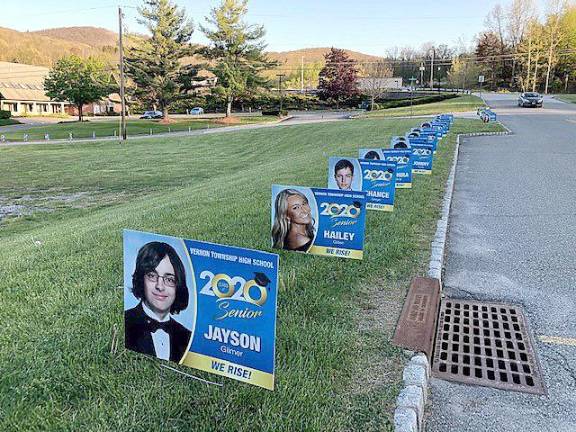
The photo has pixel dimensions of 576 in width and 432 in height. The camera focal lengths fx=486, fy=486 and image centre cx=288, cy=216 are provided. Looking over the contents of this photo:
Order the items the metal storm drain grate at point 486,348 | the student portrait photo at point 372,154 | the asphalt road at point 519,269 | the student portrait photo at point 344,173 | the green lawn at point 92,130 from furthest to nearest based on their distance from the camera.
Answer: the green lawn at point 92,130, the student portrait photo at point 372,154, the student portrait photo at point 344,173, the metal storm drain grate at point 486,348, the asphalt road at point 519,269

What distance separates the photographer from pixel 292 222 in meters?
4.52

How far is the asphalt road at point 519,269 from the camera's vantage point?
2.94 m

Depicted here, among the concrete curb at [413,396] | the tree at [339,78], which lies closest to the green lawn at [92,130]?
the tree at [339,78]

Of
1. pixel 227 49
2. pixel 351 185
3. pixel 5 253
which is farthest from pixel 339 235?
pixel 227 49

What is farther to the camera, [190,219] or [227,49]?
[227,49]

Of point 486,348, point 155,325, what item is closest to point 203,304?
point 155,325

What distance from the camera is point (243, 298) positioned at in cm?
246

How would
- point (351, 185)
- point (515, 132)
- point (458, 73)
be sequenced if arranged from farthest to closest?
point (458, 73) < point (515, 132) < point (351, 185)

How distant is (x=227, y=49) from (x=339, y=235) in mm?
59406

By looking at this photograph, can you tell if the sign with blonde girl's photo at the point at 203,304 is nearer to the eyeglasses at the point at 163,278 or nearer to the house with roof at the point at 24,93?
the eyeglasses at the point at 163,278

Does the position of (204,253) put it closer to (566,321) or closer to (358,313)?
(358,313)

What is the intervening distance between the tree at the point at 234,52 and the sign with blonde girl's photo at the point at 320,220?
54991 mm

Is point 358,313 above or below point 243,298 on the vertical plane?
below

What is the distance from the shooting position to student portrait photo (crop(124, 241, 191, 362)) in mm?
2619
